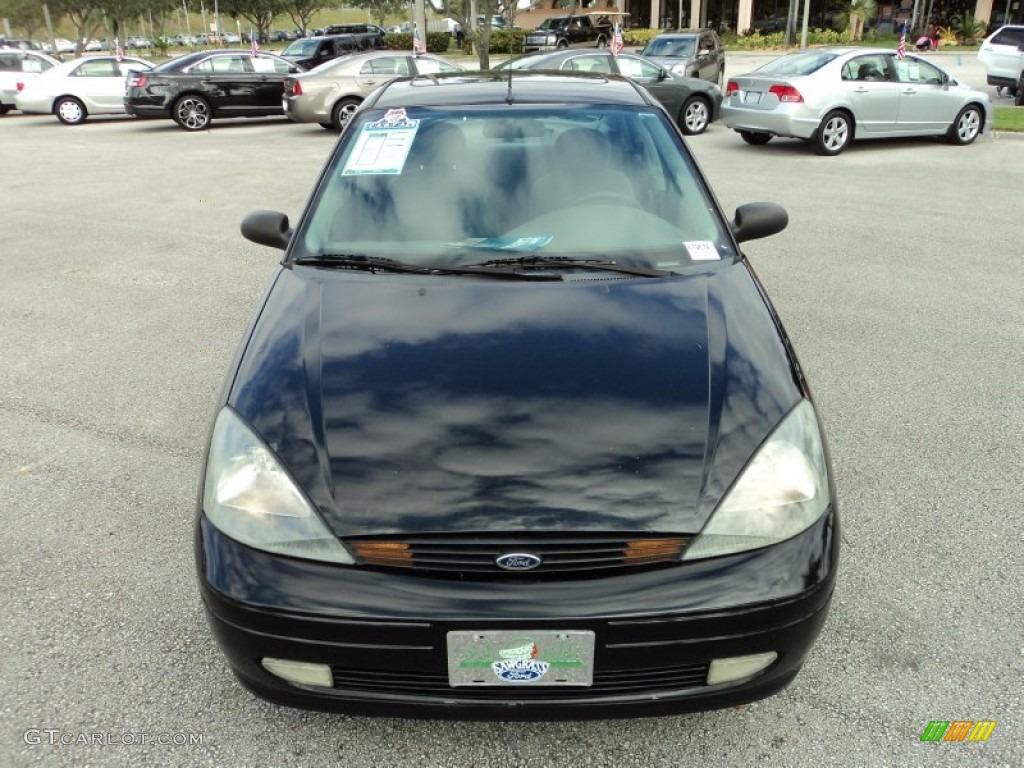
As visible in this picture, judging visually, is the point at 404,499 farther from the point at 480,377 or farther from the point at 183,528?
the point at 183,528

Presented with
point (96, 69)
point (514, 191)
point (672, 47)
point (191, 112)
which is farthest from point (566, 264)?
point (96, 69)

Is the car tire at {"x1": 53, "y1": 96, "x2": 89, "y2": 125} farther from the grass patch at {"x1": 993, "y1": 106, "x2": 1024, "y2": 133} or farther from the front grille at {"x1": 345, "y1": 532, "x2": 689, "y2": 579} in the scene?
the front grille at {"x1": 345, "y1": 532, "x2": 689, "y2": 579}

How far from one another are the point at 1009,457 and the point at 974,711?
1807 mm

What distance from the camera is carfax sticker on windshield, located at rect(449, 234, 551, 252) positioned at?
2.96m

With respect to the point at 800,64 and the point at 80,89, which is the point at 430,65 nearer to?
the point at 800,64

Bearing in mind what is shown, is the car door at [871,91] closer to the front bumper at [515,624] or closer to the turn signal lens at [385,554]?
the front bumper at [515,624]

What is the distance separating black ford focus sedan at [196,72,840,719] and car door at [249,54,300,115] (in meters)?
15.5

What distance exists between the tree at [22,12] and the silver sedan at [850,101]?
5560 centimetres

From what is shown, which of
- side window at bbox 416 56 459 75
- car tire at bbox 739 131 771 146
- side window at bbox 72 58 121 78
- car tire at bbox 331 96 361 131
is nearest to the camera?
Answer: car tire at bbox 739 131 771 146

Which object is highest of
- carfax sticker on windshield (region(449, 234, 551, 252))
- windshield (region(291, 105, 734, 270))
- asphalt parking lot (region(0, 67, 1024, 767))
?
windshield (region(291, 105, 734, 270))

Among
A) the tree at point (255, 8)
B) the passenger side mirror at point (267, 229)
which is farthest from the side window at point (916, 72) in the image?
the tree at point (255, 8)

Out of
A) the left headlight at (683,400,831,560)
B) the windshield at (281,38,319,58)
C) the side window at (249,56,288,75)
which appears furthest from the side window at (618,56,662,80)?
the windshield at (281,38,319,58)

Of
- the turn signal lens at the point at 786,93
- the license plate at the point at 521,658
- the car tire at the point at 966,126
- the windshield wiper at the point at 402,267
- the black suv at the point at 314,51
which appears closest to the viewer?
the license plate at the point at 521,658

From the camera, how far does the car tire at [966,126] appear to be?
41.6 feet
